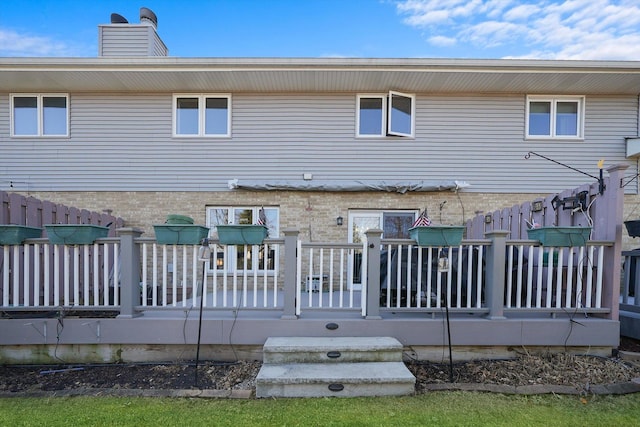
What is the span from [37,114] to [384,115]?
8.03m

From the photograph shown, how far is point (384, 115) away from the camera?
7.41 m

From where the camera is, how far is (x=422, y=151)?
7449 millimetres

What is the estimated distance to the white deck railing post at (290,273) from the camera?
3959 mm

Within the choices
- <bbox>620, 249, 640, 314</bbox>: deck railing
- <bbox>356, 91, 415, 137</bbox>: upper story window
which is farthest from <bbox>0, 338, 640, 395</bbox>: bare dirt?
<bbox>356, 91, 415, 137</bbox>: upper story window

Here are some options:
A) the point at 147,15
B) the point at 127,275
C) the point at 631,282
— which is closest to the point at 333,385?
the point at 127,275

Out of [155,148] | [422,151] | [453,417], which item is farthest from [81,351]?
[422,151]

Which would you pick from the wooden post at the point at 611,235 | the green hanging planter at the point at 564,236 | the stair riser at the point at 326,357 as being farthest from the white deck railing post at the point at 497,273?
the stair riser at the point at 326,357

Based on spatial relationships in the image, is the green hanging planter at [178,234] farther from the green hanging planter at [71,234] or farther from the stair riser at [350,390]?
the stair riser at [350,390]

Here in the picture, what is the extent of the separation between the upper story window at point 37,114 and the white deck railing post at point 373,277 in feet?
25.1

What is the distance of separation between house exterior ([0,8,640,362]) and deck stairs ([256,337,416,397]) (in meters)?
3.78

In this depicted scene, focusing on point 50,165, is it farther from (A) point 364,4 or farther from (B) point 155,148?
(A) point 364,4

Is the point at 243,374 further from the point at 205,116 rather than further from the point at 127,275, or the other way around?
the point at 205,116

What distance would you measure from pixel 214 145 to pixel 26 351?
4.91 meters

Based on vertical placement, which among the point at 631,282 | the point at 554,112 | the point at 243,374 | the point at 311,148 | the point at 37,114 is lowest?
the point at 243,374
